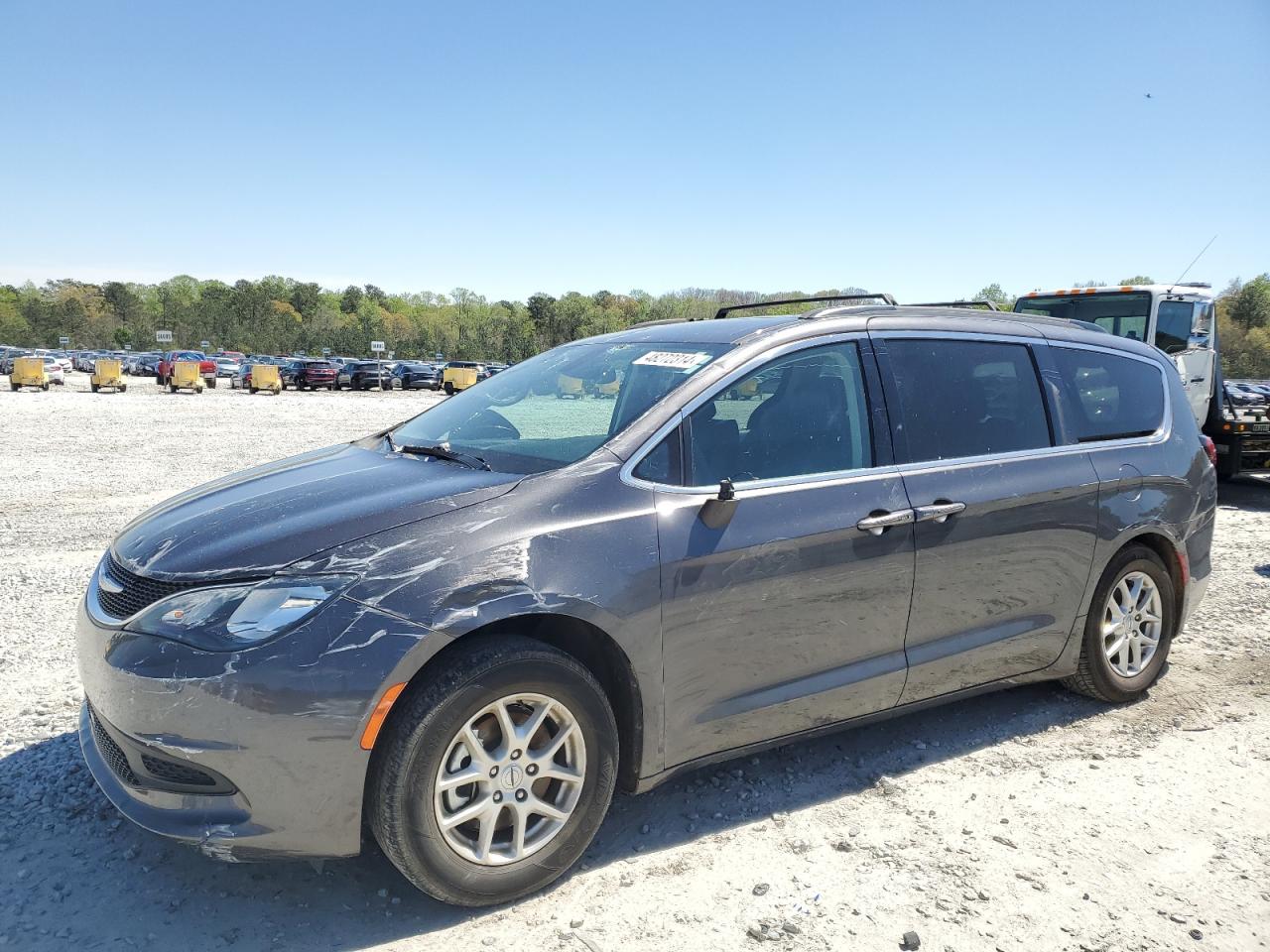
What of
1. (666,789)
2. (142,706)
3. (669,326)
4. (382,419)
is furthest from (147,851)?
(382,419)

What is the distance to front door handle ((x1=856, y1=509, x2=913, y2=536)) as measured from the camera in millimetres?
3240

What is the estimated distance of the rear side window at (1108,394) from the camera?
4.11 metres

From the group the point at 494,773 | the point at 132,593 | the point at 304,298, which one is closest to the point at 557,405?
the point at 494,773

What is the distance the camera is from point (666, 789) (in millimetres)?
3525

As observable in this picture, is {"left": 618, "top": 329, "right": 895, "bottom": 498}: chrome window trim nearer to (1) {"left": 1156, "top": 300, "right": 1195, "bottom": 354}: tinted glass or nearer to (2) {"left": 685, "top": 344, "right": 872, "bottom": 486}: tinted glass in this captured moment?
(2) {"left": 685, "top": 344, "right": 872, "bottom": 486}: tinted glass

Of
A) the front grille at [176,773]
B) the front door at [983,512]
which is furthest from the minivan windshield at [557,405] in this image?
the front grille at [176,773]

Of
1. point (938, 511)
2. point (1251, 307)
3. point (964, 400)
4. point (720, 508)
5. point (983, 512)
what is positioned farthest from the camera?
point (1251, 307)

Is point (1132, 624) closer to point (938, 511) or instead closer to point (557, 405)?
point (938, 511)

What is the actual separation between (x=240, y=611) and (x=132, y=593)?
51 cm

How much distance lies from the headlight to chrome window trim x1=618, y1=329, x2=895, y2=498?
1.01 meters

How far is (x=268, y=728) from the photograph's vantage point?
93.3 inches

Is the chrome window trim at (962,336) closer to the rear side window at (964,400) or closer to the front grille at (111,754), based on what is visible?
the rear side window at (964,400)

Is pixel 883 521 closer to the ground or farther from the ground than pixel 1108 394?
closer to the ground

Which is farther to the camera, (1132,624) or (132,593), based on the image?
(1132,624)
